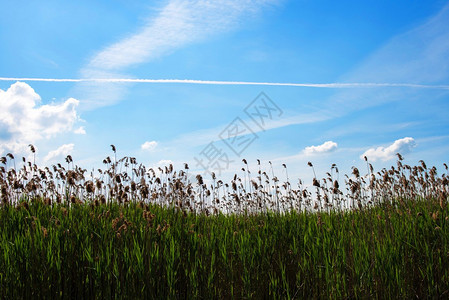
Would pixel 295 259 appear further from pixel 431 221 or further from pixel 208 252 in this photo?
pixel 431 221

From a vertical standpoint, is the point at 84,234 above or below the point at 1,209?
below

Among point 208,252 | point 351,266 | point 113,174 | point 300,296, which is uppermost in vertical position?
point 113,174

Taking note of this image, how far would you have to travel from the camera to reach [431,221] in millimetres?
5598

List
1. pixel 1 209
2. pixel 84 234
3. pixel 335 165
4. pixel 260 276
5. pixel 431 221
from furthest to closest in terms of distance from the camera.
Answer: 1. pixel 335 165
2. pixel 1 209
3. pixel 431 221
4. pixel 84 234
5. pixel 260 276

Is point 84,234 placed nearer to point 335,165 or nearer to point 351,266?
point 351,266

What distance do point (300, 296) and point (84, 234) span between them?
2975 millimetres

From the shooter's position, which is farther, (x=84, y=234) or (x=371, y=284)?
(x=84, y=234)

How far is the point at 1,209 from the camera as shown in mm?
6746

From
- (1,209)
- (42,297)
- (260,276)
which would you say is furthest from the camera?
(1,209)

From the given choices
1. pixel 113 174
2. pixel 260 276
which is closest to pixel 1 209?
pixel 113 174

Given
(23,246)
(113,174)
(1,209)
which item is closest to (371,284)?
(23,246)

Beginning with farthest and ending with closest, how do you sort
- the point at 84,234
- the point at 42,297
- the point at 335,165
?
the point at 335,165, the point at 84,234, the point at 42,297

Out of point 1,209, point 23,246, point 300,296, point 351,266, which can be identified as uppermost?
point 1,209

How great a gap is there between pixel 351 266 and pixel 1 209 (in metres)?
6.66
